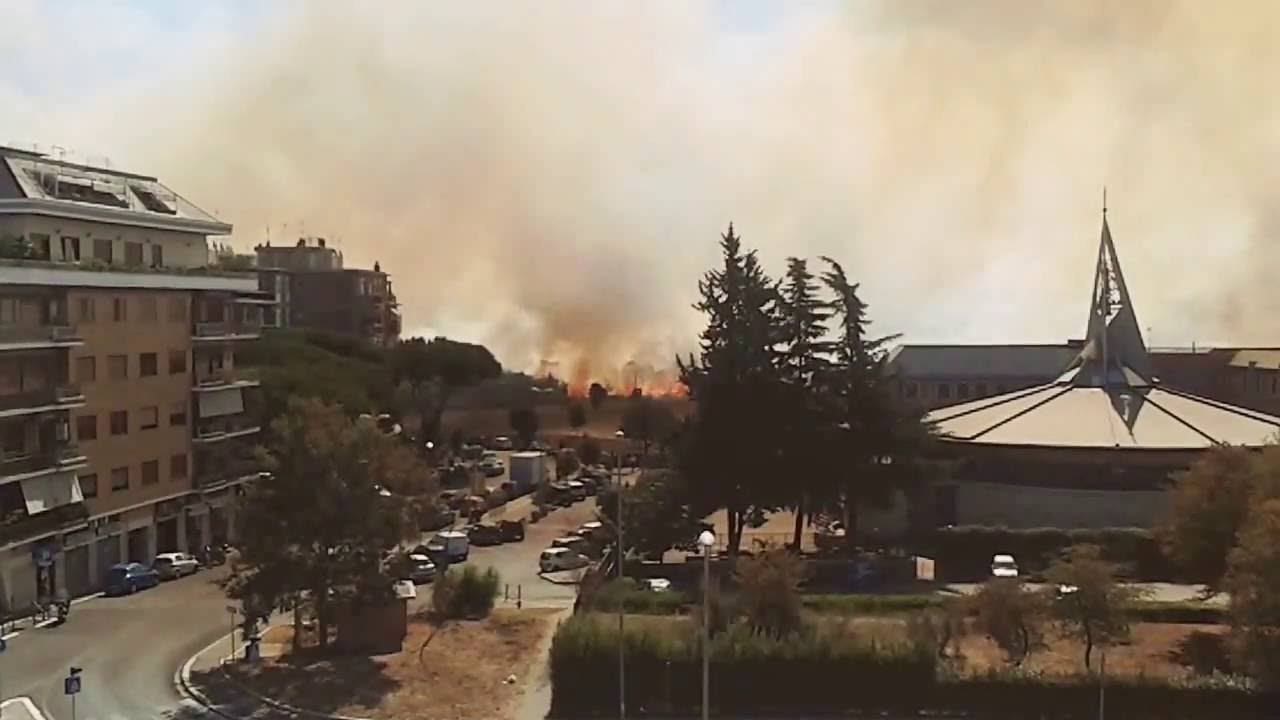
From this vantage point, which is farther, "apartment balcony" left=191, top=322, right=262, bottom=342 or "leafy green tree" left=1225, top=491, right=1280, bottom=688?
"apartment balcony" left=191, top=322, right=262, bottom=342

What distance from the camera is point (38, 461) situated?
131ft

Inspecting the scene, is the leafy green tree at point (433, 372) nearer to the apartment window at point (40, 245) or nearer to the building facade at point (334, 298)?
the building facade at point (334, 298)

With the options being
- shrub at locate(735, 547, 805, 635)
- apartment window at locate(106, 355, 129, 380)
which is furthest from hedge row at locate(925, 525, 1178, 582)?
apartment window at locate(106, 355, 129, 380)

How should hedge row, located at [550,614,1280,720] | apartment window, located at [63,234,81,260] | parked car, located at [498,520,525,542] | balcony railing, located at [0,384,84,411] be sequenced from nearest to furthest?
hedge row, located at [550,614,1280,720] → balcony railing, located at [0,384,84,411] → apartment window, located at [63,234,81,260] → parked car, located at [498,520,525,542]

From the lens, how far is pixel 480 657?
3162 centimetres

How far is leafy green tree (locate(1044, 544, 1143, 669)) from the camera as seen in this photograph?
27.5 metres

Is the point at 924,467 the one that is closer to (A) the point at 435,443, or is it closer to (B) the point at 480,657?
(B) the point at 480,657

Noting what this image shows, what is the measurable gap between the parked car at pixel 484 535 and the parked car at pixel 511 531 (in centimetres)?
19

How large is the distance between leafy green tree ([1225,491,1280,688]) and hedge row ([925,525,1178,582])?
1422 centimetres

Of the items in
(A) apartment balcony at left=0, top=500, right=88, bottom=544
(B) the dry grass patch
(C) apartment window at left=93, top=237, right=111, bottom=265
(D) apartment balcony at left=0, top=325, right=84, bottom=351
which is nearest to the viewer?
(B) the dry grass patch

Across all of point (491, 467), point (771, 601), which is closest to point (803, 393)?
point (771, 601)

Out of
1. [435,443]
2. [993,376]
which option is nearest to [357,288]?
[435,443]

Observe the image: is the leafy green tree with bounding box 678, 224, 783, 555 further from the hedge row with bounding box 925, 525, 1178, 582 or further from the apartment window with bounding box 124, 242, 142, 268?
Result: the apartment window with bounding box 124, 242, 142, 268

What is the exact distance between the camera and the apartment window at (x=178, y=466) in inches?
1882
